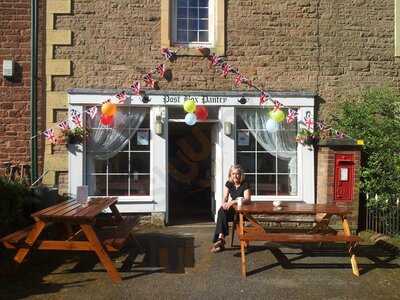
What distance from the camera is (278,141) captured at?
1104 cm

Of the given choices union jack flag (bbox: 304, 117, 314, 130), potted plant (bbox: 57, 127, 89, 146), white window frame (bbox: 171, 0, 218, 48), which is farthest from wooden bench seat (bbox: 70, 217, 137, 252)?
union jack flag (bbox: 304, 117, 314, 130)

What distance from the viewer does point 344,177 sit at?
10.3 m

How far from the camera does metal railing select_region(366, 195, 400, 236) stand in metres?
9.27

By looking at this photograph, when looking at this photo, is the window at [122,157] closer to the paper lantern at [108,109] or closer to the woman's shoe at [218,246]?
the paper lantern at [108,109]

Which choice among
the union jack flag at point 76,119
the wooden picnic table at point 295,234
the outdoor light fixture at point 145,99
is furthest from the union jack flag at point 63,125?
the wooden picnic table at point 295,234

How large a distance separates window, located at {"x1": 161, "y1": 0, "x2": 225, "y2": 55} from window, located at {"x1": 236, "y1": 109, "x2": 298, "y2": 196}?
5.07ft

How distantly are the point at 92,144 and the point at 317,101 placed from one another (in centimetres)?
452

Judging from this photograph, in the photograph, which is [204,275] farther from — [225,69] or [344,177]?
[225,69]

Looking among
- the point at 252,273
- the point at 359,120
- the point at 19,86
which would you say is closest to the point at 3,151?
the point at 19,86

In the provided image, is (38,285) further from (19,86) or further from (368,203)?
(368,203)

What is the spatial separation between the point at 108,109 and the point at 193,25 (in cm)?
255

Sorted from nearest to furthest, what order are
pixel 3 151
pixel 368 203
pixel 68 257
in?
1. pixel 68 257
2. pixel 368 203
3. pixel 3 151

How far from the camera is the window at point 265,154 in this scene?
1098 centimetres

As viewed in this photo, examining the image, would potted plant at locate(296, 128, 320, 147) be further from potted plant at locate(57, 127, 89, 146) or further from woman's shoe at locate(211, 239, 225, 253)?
potted plant at locate(57, 127, 89, 146)
